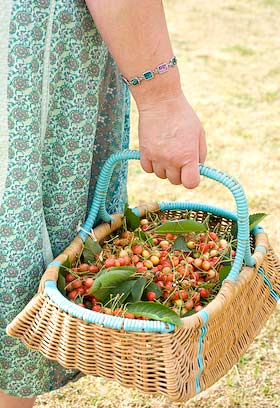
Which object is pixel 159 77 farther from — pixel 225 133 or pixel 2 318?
pixel 225 133

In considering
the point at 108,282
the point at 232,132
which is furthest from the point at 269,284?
the point at 232,132

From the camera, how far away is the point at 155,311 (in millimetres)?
1370

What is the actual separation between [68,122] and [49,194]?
0.55 feet

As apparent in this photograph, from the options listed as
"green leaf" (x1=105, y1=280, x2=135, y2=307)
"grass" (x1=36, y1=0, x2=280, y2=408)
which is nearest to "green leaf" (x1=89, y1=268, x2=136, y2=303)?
"green leaf" (x1=105, y1=280, x2=135, y2=307)

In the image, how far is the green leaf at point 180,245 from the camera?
5.43ft

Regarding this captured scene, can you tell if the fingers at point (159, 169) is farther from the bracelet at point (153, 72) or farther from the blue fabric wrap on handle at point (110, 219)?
the bracelet at point (153, 72)

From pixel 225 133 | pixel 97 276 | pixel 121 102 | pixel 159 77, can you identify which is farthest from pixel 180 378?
pixel 225 133

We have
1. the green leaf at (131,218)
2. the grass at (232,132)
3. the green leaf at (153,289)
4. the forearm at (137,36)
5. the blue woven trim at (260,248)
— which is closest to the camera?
the forearm at (137,36)

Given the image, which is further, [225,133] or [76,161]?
[225,133]

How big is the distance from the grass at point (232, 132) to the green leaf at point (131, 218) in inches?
25.4

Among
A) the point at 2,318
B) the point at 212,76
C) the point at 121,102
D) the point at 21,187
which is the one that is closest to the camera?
the point at 21,187

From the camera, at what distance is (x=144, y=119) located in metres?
1.42

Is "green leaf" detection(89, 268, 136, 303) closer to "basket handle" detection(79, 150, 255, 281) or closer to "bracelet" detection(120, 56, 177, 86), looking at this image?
"basket handle" detection(79, 150, 255, 281)

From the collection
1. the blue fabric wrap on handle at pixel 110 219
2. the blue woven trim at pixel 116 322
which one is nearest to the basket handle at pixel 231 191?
the blue fabric wrap on handle at pixel 110 219
